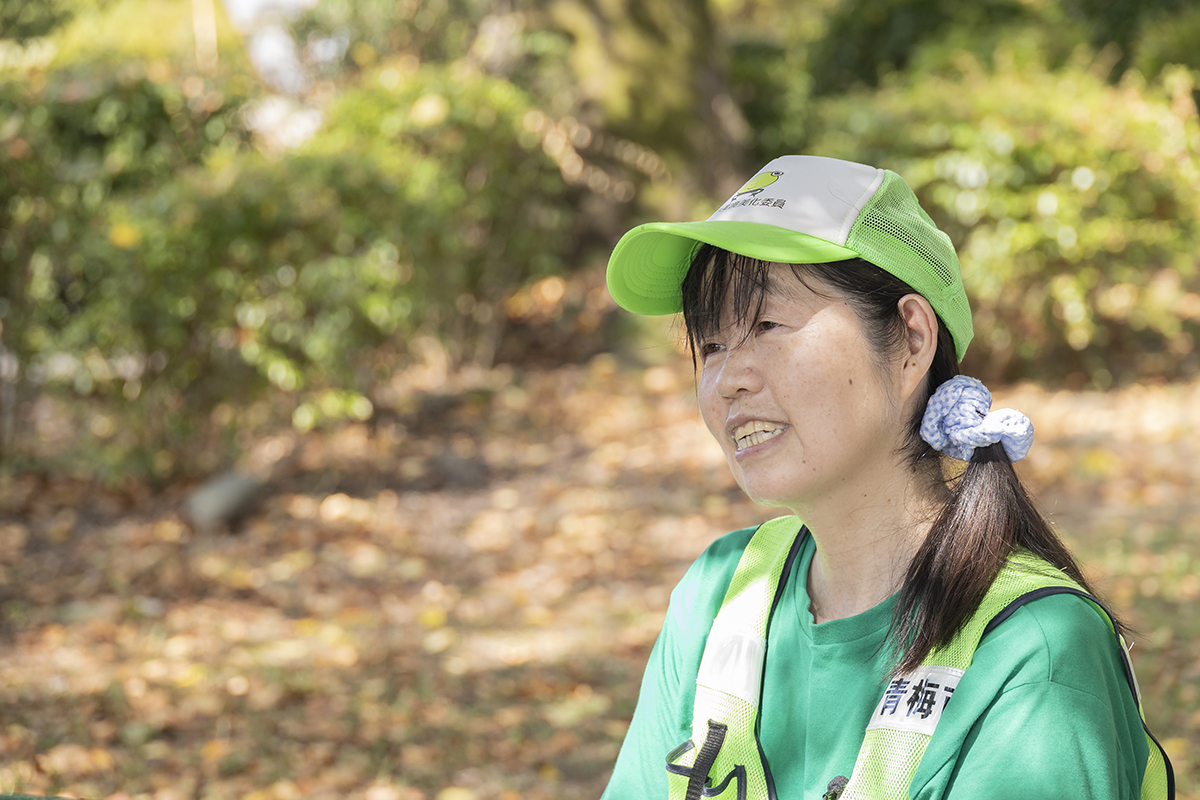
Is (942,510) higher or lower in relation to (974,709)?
higher

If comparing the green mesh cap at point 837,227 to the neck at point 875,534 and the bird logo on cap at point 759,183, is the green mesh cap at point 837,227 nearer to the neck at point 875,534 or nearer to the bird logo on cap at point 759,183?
the bird logo on cap at point 759,183

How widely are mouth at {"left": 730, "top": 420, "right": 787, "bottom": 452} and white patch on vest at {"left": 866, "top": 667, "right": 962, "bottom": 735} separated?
39 centimetres

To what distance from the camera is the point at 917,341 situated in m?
1.59

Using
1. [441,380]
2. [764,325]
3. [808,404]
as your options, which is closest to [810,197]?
[764,325]

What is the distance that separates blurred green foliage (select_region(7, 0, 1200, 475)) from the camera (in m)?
5.79

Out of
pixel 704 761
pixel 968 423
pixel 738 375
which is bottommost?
pixel 704 761

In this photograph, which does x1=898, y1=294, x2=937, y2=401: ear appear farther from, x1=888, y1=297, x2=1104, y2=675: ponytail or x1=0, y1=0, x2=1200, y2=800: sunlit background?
x1=0, y1=0, x2=1200, y2=800: sunlit background

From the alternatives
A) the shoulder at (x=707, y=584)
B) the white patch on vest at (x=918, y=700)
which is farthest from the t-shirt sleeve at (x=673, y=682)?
the white patch on vest at (x=918, y=700)

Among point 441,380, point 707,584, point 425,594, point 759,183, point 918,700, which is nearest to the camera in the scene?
point 918,700

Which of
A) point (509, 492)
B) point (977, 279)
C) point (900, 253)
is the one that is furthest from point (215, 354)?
point (900, 253)

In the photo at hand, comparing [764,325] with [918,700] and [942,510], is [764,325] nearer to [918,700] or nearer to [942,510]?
[942,510]

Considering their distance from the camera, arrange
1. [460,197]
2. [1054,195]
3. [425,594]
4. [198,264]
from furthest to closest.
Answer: [460,197], [1054,195], [198,264], [425,594]

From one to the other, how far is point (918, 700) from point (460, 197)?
5.84 meters

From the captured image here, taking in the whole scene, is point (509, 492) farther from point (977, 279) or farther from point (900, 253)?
point (900, 253)
